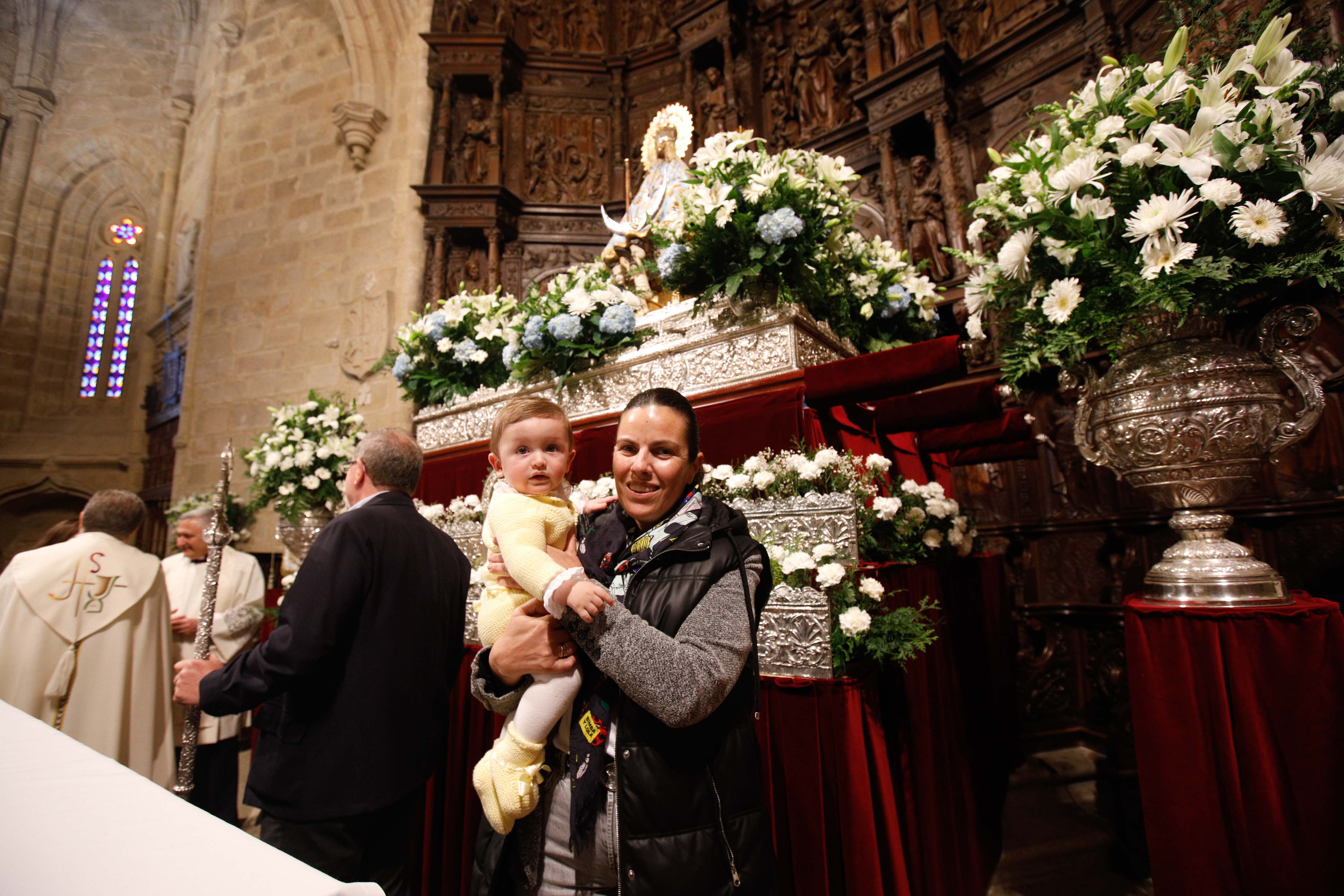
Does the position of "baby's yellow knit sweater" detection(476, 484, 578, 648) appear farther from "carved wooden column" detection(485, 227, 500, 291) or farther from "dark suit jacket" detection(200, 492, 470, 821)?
"carved wooden column" detection(485, 227, 500, 291)

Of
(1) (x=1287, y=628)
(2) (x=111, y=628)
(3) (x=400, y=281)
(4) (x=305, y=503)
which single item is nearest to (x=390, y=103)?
(3) (x=400, y=281)

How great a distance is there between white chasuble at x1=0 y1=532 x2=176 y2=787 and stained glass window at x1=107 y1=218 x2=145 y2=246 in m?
14.4

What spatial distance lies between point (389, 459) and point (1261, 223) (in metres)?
2.78

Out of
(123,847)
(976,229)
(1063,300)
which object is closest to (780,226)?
(976,229)

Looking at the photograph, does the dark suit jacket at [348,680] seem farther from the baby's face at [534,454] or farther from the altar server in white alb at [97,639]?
the altar server in white alb at [97,639]

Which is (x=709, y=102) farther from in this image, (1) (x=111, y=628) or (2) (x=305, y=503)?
(1) (x=111, y=628)

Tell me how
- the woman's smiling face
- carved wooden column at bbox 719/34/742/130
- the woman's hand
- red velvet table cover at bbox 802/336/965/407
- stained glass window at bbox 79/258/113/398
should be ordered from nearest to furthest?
the woman's hand → the woman's smiling face → red velvet table cover at bbox 802/336/965/407 → carved wooden column at bbox 719/34/742/130 → stained glass window at bbox 79/258/113/398

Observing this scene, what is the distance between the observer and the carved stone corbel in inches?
322

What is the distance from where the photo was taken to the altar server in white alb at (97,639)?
9.37 feet

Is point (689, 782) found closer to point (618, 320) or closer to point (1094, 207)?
point (1094, 207)

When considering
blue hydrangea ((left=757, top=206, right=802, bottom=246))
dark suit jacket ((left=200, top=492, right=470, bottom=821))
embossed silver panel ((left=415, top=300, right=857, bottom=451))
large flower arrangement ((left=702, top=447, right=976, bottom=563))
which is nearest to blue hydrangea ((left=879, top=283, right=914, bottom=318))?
embossed silver panel ((left=415, top=300, right=857, bottom=451))

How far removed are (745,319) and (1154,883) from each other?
103 inches

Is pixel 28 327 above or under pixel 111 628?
above

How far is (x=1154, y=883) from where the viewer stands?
5.74ft
